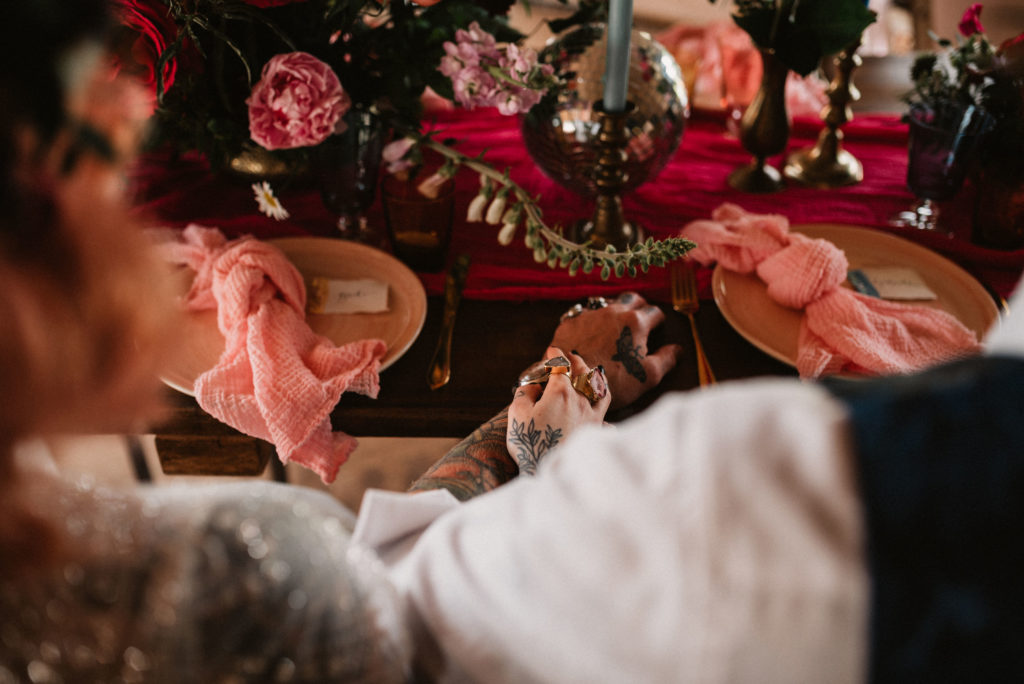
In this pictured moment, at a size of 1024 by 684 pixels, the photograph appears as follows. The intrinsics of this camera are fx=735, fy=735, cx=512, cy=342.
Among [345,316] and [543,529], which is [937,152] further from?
[543,529]

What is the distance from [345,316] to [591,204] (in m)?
0.45

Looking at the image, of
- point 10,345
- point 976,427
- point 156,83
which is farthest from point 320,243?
point 976,427

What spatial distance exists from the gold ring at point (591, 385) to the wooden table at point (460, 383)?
0.05 m

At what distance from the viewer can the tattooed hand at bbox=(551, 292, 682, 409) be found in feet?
2.64

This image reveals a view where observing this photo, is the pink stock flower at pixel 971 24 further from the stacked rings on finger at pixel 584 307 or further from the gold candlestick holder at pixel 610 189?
the stacked rings on finger at pixel 584 307

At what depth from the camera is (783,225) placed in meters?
0.95

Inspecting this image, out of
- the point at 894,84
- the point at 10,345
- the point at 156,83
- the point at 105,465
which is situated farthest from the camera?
the point at 105,465

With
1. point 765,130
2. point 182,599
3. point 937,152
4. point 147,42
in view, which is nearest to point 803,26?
point 765,130

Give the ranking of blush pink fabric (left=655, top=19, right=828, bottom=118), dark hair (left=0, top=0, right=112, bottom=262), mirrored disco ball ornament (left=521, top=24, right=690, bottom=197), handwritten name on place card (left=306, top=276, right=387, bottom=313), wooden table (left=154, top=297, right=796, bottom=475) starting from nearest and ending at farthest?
dark hair (left=0, top=0, right=112, bottom=262)
wooden table (left=154, top=297, right=796, bottom=475)
handwritten name on place card (left=306, top=276, right=387, bottom=313)
mirrored disco ball ornament (left=521, top=24, right=690, bottom=197)
blush pink fabric (left=655, top=19, right=828, bottom=118)

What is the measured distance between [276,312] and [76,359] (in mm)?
530

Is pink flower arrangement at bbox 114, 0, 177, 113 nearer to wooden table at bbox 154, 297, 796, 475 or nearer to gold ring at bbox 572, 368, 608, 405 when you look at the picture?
wooden table at bbox 154, 297, 796, 475

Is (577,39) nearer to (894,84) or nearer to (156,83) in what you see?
(156,83)

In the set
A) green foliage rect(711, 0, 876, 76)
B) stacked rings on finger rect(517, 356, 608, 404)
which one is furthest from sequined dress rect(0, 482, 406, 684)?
green foliage rect(711, 0, 876, 76)

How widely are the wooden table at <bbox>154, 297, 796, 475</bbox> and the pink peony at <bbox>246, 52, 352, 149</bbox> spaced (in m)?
0.25
